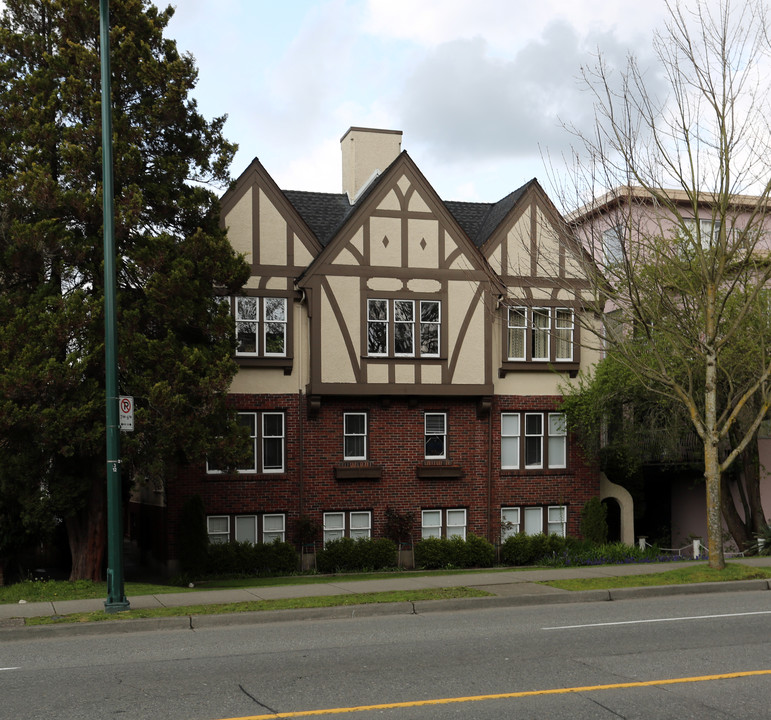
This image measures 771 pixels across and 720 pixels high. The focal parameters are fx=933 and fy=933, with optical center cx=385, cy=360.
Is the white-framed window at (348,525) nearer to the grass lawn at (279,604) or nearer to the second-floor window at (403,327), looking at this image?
the second-floor window at (403,327)

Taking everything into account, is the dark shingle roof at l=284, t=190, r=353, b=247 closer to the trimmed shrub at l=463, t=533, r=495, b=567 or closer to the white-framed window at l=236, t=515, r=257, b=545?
the white-framed window at l=236, t=515, r=257, b=545

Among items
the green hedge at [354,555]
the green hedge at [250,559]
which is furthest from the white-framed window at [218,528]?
the green hedge at [354,555]

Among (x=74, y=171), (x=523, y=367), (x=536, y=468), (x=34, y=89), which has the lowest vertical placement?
(x=536, y=468)

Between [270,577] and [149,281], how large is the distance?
848 centimetres

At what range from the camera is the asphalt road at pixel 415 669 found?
7.69 metres

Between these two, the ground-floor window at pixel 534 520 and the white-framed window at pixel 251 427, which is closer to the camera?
the white-framed window at pixel 251 427

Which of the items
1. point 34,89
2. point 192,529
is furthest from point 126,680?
point 192,529

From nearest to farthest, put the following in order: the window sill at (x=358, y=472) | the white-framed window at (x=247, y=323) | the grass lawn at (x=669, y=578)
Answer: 1. the grass lawn at (x=669, y=578)
2. the white-framed window at (x=247, y=323)
3. the window sill at (x=358, y=472)

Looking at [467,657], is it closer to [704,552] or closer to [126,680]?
[126,680]

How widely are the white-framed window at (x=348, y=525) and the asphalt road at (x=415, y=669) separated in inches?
465

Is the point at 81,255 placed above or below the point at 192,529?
above

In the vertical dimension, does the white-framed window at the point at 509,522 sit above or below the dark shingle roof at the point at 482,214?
below

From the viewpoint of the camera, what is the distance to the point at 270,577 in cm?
2256

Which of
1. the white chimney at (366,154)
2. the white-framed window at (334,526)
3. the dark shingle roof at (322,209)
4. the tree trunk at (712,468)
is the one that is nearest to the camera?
the tree trunk at (712,468)
